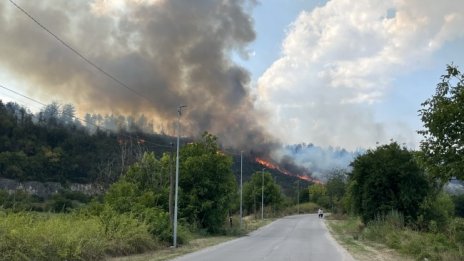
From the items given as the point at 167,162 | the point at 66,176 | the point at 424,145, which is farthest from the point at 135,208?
the point at 66,176

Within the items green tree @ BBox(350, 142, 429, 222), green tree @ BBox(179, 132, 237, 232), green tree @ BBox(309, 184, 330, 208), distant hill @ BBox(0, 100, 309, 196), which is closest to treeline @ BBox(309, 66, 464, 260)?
green tree @ BBox(350, 142, 429, 222)

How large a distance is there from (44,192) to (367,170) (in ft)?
230

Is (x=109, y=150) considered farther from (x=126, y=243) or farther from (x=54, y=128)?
(x=126, y=243)

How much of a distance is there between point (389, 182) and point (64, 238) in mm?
28340

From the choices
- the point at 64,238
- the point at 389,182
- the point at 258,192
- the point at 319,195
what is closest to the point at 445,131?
the point at 64,238

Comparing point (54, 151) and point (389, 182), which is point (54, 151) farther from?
A: point (389, 182)

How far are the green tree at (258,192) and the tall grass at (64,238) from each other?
7380cm

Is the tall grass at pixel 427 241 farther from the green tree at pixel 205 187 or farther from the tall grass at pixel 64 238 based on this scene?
the green tree at pixel 205 187

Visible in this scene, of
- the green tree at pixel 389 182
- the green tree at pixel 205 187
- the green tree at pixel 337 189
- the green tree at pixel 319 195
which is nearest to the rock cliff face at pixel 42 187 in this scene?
the green tree at pixel 205 187

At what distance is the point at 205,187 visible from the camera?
146ft

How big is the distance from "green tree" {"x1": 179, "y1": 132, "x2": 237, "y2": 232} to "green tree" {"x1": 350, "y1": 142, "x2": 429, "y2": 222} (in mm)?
12318

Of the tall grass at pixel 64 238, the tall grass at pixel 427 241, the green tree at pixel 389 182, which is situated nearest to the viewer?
the tall grass at pixel 64 238

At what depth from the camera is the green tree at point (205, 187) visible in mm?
43719

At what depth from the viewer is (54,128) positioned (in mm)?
94750
